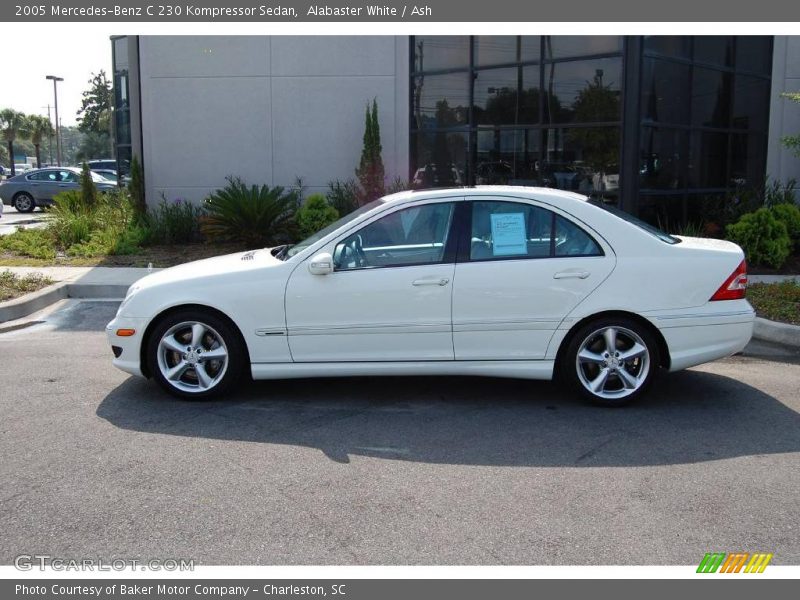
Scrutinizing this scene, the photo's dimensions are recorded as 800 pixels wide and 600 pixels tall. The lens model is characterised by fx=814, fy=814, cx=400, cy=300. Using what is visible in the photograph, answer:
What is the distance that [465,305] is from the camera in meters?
5.69

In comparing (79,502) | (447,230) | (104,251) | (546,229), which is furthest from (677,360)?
(104,251)

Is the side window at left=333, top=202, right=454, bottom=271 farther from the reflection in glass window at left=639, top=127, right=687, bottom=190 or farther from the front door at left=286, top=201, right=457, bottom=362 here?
the reflection in glass window at left=639, top=127, right=687, bottom=190

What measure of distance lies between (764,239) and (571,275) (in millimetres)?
7038

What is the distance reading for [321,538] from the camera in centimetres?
382

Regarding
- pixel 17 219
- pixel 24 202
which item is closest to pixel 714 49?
pixel 17 219

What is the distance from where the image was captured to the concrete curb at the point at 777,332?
25.2ft

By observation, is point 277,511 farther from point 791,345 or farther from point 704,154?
point 704,154

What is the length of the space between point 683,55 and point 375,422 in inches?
418

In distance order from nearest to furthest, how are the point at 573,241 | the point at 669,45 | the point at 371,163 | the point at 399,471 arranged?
the point at 399,471 → the point at 573,241 → the point at 669,45 → the point at 371,163

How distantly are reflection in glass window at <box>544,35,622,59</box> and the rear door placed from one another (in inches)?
333

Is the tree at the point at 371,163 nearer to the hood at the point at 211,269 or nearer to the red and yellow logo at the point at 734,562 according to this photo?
the hood at the point at 211,269

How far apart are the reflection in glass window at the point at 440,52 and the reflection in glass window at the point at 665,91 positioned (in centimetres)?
311

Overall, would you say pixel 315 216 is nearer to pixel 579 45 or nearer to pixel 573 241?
pixel 579 45

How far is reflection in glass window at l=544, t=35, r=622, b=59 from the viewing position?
13188 mm
